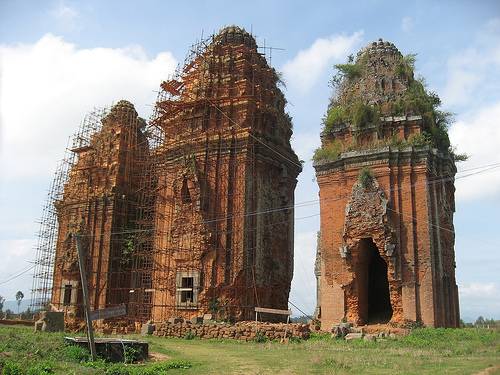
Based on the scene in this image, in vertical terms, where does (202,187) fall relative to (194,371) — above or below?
above

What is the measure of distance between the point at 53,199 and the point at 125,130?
5936 millimetres

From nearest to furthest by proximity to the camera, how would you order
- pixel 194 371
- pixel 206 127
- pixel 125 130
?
pixel 194 371
pixel 206 127
pixel 125 130

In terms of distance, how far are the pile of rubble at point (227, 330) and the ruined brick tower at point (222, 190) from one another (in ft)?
6.27

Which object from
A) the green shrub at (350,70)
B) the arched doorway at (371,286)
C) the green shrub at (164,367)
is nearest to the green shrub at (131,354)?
the green shrub at (164,367)

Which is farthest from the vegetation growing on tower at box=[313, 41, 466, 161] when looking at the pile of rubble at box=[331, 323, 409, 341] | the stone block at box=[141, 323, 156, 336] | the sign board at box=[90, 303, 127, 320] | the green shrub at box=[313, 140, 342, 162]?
the sign board at box=[90, 303, 127, 320]

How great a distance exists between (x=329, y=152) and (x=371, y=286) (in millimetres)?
6025

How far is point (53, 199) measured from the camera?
31859 millimetres

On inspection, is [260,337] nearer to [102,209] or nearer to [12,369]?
[12,369]

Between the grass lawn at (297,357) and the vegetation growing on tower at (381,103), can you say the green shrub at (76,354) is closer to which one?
the grass lawn at (297,357)

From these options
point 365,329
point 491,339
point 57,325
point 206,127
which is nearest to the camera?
point 491,339

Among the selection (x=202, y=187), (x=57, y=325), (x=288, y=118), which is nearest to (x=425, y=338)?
(x=202, y=187)

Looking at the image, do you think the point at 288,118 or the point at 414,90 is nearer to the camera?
the point at 414,90

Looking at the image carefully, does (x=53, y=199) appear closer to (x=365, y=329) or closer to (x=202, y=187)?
(x=202, y=187)

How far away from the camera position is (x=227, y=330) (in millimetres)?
19609
